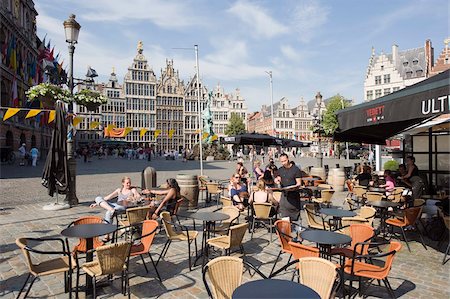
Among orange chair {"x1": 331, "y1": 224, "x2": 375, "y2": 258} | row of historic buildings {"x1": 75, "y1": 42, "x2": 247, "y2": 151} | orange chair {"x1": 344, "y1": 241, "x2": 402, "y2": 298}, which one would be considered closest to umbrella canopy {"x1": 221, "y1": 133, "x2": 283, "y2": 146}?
orange chair {"x1": 331, "y1": 224, "x2": 375, "y2": 258}

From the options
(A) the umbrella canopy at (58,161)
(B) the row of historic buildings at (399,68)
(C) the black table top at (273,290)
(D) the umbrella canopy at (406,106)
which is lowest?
(C) the black table top at (273,290)

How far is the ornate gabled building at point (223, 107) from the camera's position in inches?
3118

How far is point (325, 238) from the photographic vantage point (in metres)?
4.58

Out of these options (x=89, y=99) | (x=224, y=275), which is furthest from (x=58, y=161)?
(x=224, y=275)

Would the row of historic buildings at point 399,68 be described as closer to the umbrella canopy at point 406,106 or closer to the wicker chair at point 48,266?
the umbrella canopy at point 406,106

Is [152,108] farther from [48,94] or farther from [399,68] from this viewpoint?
[48,94]

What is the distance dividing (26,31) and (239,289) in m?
48.4

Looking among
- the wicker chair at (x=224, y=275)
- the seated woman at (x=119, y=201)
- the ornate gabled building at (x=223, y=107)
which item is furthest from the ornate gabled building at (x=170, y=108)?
the wicker chair at (x=224, y=275)

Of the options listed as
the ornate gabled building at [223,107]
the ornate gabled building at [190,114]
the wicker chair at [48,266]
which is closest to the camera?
the wicker chair at [48,266]

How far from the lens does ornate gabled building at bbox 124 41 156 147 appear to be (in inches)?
2803

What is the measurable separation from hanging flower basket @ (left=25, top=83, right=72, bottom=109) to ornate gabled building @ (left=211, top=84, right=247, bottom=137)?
6830cm

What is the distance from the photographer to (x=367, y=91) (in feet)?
178

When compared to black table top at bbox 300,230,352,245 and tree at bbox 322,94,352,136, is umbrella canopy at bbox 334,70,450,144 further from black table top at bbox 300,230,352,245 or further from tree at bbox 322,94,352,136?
tree at bbox 322,94,352,136

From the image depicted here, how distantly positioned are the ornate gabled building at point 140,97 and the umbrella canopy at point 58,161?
2515 inches
